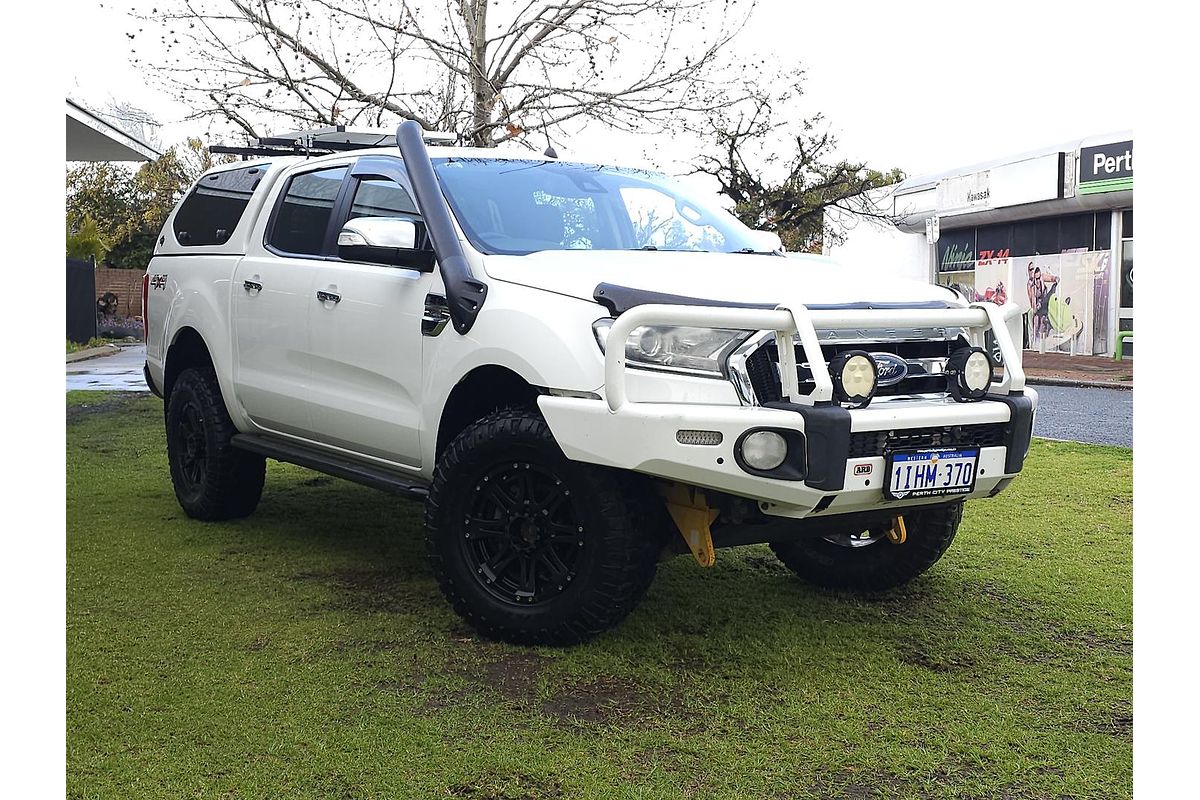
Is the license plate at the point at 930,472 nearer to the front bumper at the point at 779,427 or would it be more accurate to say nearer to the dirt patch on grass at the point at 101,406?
the front bumper at the point at 779,427

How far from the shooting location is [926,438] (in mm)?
4109

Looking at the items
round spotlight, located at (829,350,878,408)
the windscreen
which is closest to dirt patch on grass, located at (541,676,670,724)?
round spotlight, located at (829,350,878,408)

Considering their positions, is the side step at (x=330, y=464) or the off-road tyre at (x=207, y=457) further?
the off-road tyre at (x=207, y=457)

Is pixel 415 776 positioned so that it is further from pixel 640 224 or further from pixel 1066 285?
pixel 1066 285

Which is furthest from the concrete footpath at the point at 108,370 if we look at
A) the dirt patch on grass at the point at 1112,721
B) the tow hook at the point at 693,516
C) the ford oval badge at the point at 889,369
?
the dirt patch on grass at the point at 1112,721

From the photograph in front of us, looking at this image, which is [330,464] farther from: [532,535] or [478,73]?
[478,73]

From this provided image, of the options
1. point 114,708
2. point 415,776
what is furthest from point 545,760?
point 114,708

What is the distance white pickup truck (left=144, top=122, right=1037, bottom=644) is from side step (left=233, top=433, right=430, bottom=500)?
2cm

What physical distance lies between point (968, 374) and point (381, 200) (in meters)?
2.69

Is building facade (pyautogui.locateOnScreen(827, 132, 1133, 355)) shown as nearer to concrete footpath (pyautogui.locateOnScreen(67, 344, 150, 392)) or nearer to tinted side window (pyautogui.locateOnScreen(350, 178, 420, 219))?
concrete footpath (pyautogui.locateOnScreen(67, 344, 150, 392))

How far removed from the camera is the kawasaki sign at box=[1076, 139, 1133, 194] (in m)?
24.0

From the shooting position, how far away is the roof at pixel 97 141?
1380cm

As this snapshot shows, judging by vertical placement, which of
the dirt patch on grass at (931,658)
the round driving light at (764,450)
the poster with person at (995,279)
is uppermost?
the poster with person at (995,279)

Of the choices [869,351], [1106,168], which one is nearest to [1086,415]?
[869,351]
